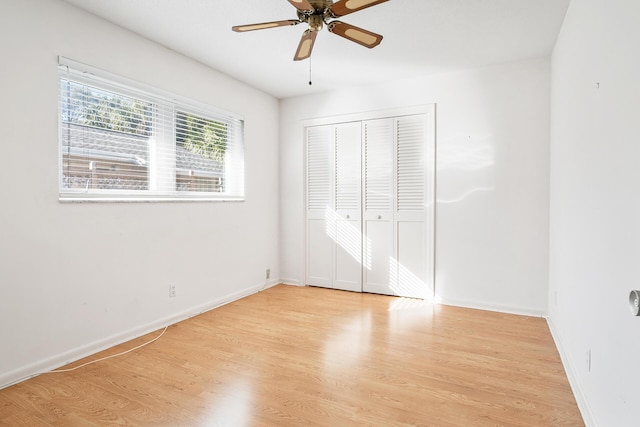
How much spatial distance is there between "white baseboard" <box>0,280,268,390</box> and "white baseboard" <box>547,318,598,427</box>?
10.0 feet

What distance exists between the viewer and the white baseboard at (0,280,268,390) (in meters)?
2.17

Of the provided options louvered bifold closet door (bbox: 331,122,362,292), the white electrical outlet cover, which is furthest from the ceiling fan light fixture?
louvered bifold closet door (bbox: 331,122,362,292)

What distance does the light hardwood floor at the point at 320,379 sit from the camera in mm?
1830

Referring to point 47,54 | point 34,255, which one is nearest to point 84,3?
point 47,54

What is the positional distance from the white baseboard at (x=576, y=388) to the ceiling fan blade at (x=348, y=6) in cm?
227

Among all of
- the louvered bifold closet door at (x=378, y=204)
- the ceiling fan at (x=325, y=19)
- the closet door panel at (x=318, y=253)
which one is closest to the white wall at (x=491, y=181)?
the louvered bifold closet door at (x=378, y=204)

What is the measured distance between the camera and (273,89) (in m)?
4.33

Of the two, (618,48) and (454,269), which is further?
(454,269)

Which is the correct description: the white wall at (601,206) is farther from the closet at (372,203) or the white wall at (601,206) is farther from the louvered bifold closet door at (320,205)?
the louvered bifold closet door at (320,205)

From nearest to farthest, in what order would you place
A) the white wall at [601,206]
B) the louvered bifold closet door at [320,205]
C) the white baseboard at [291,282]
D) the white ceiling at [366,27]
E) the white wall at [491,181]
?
the white wall at [601,206] → the white ceiling at [366,27] → the white wall at [491,181] → the louvered bifold closet door at [320,205] → the white baseboard at [291,282]

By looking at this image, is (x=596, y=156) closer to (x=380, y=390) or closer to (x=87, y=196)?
(x=380, y=390)

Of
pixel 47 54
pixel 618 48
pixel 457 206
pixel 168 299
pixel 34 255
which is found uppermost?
pixel 47 54

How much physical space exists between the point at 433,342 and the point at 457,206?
1.53 metres

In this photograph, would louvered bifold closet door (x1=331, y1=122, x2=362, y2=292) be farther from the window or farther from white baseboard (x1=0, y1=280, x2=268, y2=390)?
white baseboard (x1=0, y1=280, x2=268, y2=390)
